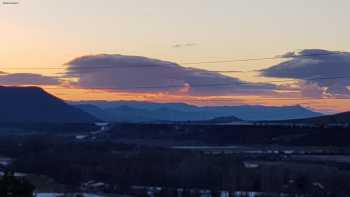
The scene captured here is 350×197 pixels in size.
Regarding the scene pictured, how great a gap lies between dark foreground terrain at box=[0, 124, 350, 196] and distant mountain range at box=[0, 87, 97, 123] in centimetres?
5495

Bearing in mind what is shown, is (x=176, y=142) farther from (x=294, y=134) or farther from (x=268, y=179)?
(x=268, y=179)

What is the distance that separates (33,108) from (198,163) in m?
110

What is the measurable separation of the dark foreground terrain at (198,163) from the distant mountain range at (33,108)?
5495cm

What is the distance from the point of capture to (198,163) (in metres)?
75.4

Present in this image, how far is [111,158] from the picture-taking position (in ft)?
278

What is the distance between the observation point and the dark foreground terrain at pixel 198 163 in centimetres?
6862

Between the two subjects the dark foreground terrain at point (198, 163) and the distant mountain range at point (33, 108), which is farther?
the distant mountain range at point (33, 108)

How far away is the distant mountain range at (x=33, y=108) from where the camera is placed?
174000 millimetres

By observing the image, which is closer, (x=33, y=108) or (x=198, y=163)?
(x=198, y=163)

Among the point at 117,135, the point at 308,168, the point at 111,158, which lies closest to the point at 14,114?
the point at 117,135

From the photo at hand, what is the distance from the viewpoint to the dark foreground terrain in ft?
225

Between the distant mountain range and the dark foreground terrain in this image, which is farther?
the distant mountain range

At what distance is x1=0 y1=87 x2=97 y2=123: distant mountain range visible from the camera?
174m

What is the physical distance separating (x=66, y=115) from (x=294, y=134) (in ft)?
278
